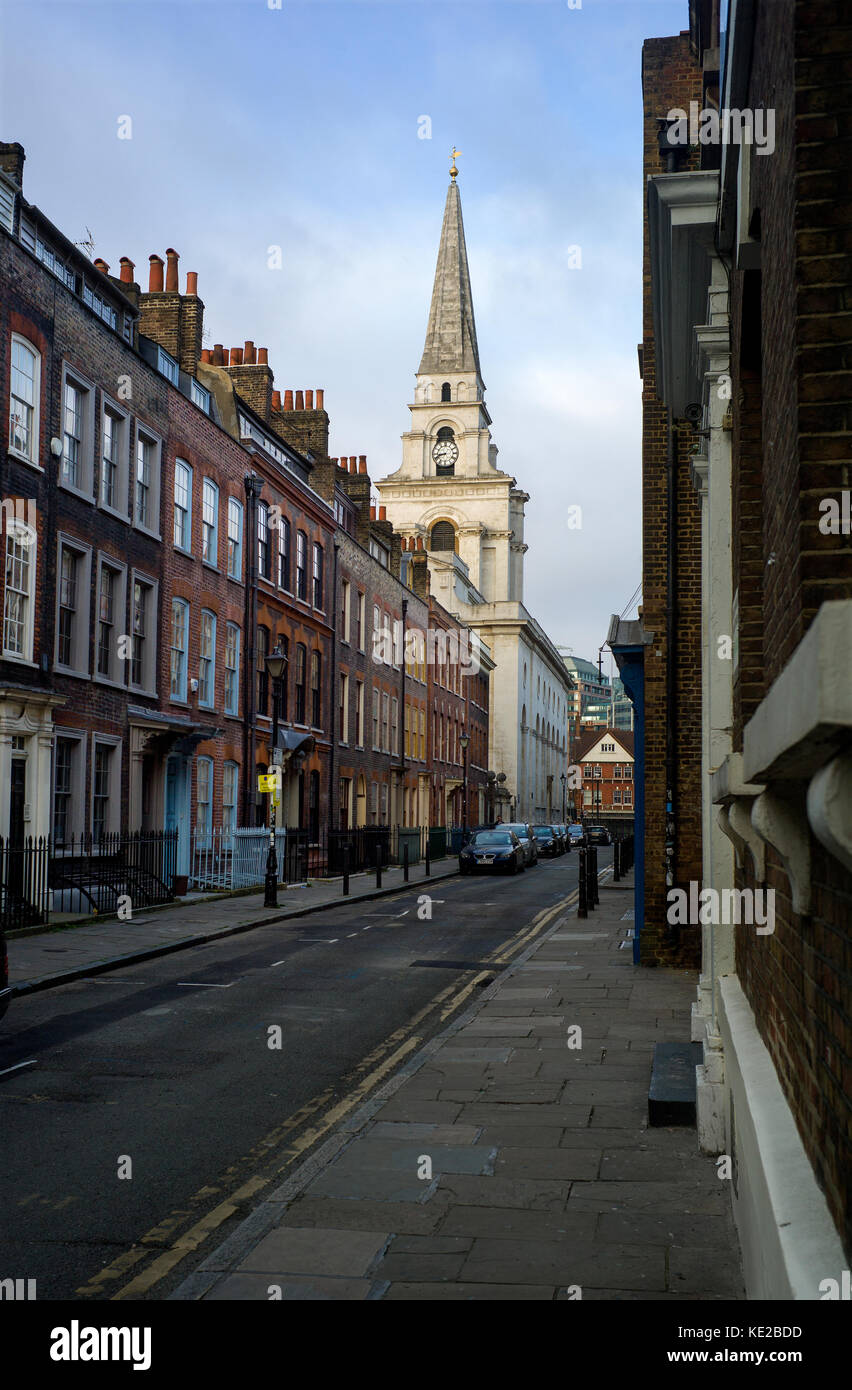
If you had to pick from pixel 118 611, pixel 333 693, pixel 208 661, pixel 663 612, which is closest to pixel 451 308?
pixel 333 693

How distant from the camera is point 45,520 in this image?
2148 cm

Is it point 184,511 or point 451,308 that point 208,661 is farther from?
point 451,308

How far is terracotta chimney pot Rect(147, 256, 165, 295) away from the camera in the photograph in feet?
99.1

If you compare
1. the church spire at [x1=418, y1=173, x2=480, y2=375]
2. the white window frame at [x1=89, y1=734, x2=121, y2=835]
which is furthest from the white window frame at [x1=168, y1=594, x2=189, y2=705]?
the church spire at [x1=418, y1=173, x2=480, y2=375]

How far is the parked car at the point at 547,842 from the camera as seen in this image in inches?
2205

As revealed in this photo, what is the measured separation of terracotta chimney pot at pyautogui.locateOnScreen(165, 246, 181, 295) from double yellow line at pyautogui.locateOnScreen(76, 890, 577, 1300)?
75.4ft

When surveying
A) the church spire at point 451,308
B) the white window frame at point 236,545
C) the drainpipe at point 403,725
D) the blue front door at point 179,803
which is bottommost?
the blue front door at point 179,803

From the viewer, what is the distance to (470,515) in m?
89.8

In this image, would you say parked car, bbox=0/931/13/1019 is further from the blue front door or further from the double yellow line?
the blue front door

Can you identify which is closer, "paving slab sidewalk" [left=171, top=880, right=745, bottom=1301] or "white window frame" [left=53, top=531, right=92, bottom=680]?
"paving slab sidewalk" [left=171, top=880, right=745, bottom=1301]

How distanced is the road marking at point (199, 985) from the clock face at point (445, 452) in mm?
80346

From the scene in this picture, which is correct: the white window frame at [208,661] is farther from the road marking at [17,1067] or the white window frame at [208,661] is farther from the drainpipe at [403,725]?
the drainpipe at [403,725]

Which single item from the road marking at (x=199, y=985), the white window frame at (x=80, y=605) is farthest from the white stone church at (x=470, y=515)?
the road marking at (x=199, y=985)
